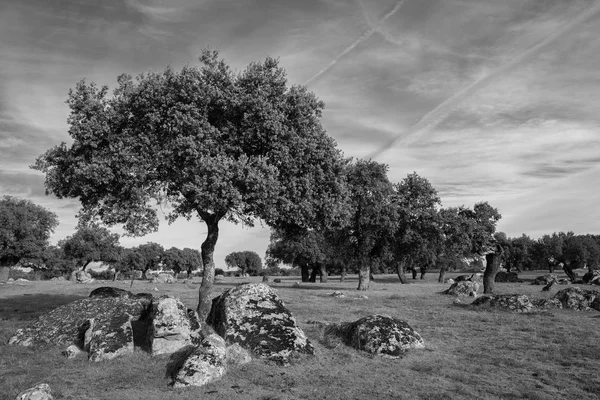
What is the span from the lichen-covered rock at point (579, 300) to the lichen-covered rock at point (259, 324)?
21.6 meters

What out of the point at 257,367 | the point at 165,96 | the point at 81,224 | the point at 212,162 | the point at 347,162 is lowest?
the point at 257,367

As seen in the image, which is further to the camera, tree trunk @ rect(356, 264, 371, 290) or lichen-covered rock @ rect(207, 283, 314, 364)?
tree trunk @ rect(356, 264, 371, 290)

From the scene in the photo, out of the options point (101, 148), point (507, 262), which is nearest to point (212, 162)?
point (101, 148)

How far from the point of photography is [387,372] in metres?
12.9

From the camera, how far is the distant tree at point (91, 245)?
9888 cm

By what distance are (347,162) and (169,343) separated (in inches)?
587

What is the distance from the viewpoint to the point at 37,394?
1006 centimetres

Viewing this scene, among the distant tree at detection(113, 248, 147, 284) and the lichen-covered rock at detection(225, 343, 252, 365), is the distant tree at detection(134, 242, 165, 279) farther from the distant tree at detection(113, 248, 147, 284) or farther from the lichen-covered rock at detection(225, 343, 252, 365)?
the lichen-covered rock at detection(225, 343, 252, 365)

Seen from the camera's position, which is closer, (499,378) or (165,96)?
(499,378)

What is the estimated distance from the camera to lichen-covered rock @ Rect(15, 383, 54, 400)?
9.93 meters

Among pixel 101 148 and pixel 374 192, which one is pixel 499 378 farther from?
pixel 374 192

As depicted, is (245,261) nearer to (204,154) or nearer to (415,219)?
(415,219)

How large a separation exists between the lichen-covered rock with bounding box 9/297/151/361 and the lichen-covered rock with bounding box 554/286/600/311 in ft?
88.9

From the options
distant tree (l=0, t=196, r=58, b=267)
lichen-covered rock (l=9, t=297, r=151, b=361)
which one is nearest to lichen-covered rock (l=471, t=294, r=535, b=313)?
lichen-covered rock (l=9, t=297, r=151, b=361)
